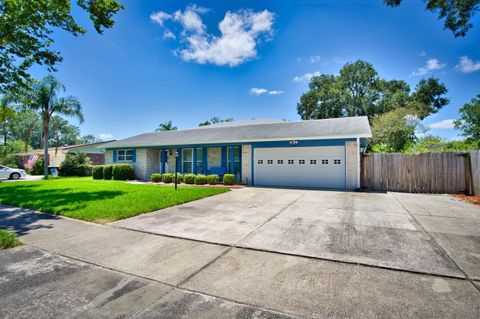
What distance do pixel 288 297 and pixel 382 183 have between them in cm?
1154

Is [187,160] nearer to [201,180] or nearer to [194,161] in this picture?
[194,161]

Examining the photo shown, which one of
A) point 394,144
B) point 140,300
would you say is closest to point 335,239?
point 140,300

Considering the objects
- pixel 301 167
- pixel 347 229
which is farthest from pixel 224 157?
pixel 347 229

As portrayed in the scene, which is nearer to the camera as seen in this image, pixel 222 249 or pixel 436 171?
pixel 222 249

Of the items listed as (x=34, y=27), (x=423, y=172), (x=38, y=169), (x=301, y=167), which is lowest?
(x=423, y=172)

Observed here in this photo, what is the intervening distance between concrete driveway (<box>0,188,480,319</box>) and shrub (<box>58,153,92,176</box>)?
847 inches

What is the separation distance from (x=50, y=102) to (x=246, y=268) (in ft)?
79.6

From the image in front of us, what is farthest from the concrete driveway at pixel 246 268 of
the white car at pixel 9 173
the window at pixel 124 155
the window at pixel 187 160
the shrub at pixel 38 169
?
the shrub at pixel 38 169

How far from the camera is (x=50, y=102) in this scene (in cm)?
2006

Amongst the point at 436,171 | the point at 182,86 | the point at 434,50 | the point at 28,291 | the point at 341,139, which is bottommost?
the point at 28,291

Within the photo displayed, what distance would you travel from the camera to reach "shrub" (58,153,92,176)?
939 inches

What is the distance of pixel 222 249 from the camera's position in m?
4.09

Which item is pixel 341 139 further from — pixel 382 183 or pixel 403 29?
pixel 403 29

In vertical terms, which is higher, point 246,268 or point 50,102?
point 50,102
